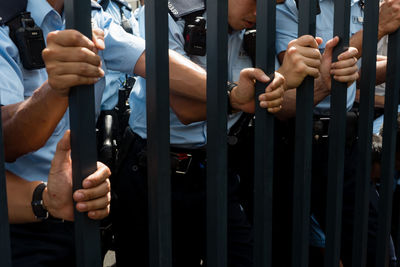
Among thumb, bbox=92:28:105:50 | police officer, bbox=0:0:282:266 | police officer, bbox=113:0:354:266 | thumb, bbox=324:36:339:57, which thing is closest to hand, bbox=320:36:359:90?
thumb, bbox=324:36:339:57

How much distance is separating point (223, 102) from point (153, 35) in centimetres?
24

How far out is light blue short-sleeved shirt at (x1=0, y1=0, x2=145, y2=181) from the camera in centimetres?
146

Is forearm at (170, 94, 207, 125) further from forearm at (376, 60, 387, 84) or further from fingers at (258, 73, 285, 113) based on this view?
forearm at (376, 60, 387, 84)

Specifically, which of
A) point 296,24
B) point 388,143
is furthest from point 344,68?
point 296,24

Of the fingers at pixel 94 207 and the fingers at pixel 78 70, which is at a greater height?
the fingers at pixel 78 70

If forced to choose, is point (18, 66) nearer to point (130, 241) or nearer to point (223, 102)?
point (223, 102)

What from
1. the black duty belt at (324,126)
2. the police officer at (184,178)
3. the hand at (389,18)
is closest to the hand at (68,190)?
the police officer at (184,178)

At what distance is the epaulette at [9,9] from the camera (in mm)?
1558

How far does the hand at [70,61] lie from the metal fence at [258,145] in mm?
22

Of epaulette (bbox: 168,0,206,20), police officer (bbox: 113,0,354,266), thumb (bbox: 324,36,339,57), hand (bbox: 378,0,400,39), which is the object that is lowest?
police officer (bbox: 113,0,354,266)

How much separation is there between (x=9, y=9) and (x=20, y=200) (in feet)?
2.11

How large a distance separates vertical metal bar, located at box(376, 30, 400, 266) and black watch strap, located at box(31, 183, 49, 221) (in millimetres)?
1079

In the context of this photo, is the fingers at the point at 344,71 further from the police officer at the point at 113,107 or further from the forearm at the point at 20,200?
the police officer at the point at 113,107

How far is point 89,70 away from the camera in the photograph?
0.92m
